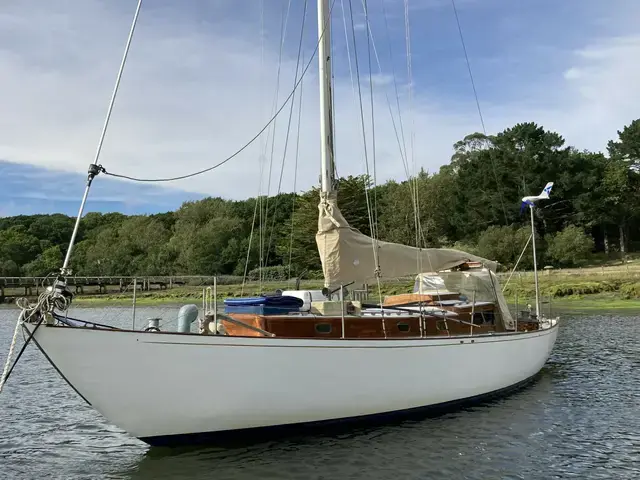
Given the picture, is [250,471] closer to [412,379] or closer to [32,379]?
[412,379]

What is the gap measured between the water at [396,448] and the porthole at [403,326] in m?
1.66

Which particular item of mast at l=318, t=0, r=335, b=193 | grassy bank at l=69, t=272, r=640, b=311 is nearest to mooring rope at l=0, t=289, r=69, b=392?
mast at l=318, t=0, r=335, b=193

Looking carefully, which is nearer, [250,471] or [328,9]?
[250,471]

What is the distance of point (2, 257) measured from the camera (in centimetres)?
8238

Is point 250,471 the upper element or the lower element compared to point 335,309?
lower

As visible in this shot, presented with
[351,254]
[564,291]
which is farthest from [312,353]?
[564,291]

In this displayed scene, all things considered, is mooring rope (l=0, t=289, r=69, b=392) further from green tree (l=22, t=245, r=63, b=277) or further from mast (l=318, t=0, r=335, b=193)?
green tree (l=22, t=245, r=63, b=277)

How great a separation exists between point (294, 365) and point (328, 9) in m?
7.34

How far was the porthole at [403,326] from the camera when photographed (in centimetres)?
1126

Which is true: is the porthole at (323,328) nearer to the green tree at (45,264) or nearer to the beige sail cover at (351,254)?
the beige sail cover at (351,254)

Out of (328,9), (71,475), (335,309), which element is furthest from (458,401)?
(328,9)

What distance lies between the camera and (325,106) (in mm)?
12164

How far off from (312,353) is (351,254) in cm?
293

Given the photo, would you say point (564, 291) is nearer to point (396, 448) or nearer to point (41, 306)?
point (396, 448)
